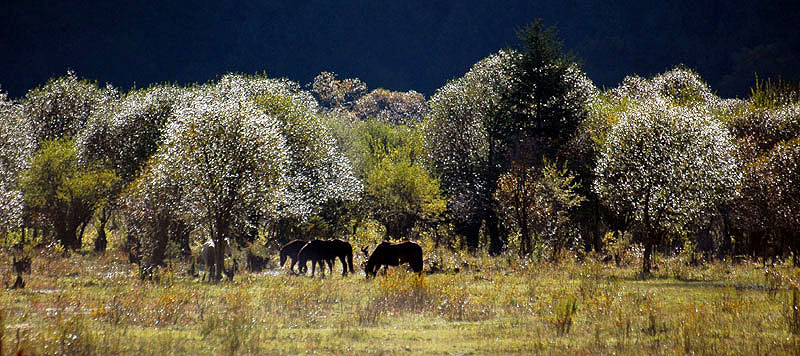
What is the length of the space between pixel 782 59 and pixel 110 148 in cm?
17804

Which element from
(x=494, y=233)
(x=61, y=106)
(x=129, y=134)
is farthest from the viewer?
(x=61, y=106)

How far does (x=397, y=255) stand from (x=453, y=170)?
24375 millimetres

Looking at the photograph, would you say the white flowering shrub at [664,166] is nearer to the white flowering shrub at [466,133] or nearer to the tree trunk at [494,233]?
the tree trunk at [494,233]

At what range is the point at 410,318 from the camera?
53.6ft

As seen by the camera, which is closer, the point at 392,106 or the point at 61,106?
the point at 61,106

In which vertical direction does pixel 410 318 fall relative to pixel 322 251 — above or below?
below

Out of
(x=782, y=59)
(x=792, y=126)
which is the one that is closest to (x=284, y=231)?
(x=792, y=126)

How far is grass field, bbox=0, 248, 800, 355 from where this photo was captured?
1221cm

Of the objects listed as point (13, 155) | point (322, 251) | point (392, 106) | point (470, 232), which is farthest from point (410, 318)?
point (392, 106)

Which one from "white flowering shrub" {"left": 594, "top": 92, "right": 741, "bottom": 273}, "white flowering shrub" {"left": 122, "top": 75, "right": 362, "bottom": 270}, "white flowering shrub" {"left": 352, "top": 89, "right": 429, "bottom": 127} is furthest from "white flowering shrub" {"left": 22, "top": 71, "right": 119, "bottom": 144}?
"white flowering shrub" {"left": 352, "top": 89, "right": 429, "bottom": 127}

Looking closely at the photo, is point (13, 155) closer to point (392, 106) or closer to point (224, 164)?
point (224, 164)

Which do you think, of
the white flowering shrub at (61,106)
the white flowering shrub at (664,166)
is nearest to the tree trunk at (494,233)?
the white flowering shrub at (664,166)

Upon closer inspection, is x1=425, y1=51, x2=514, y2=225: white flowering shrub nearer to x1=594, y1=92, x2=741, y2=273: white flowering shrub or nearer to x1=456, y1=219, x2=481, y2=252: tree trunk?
x1=456, y1=219, x2=481, y2=252: tree trunk

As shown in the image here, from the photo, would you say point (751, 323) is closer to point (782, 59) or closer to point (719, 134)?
point (719, 134)
